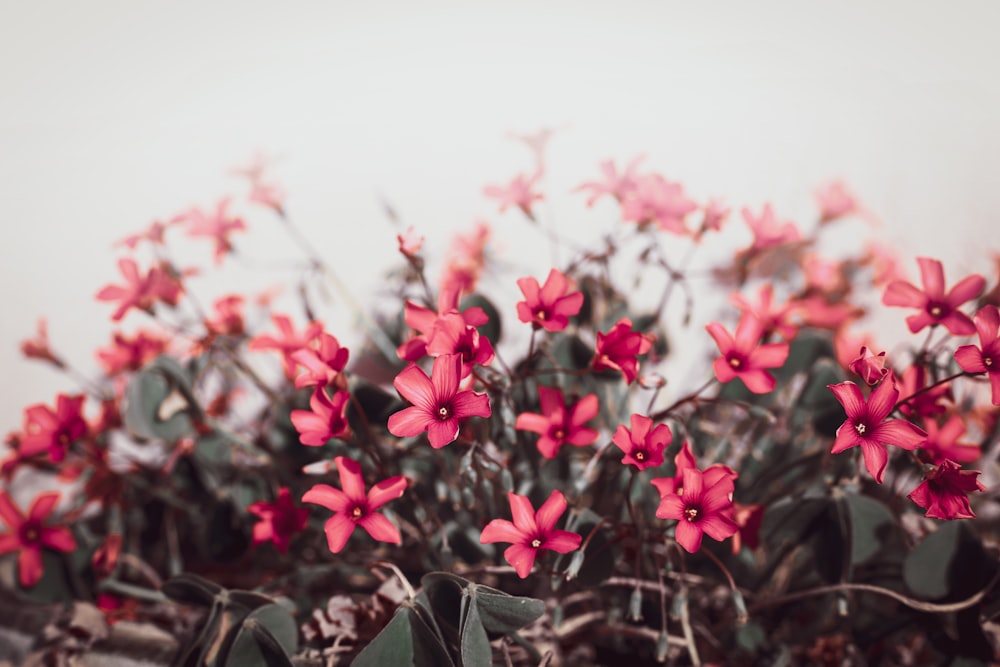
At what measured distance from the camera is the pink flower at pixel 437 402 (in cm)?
48

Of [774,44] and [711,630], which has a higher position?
[774,44]

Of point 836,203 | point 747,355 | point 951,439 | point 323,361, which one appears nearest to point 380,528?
point 323,361

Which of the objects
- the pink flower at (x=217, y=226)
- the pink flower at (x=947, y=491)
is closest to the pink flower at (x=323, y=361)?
the pink flower at (x=217, y=226)

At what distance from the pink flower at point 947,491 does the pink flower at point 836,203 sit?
1.97 feet

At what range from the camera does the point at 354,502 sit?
56 cm

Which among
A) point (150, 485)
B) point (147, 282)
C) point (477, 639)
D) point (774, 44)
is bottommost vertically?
point (150, 485)

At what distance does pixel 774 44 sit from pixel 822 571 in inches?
37.4

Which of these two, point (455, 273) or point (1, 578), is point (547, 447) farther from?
point (1, 578)

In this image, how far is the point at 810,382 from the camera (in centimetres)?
75

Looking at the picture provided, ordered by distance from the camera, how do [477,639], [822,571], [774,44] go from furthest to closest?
[774,44] → [822,571] → [477,639]

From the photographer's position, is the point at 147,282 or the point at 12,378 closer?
the point at 147,282

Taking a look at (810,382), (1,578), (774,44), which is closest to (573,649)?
(810,382)

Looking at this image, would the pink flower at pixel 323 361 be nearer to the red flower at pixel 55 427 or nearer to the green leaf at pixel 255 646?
the green leaf at pixel 255 646

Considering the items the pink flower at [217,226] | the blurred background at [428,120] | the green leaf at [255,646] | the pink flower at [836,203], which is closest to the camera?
the green leaf at [255,646]
